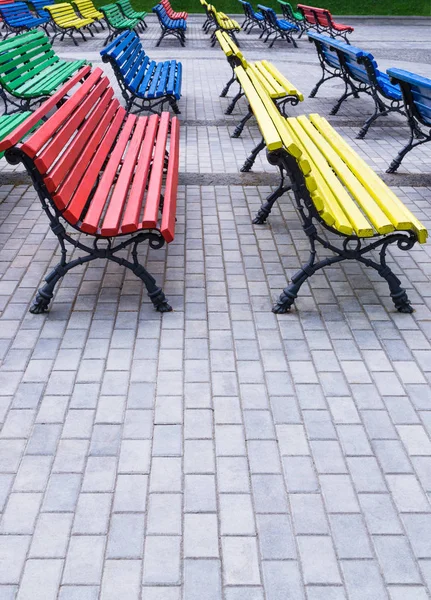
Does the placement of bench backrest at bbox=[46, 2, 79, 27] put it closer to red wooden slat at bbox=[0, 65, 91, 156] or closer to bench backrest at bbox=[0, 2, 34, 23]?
bench backrest at bbox=[0, 2, 34, 23]

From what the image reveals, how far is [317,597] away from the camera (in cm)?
195

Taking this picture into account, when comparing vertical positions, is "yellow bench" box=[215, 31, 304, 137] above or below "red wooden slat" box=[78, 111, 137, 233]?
above

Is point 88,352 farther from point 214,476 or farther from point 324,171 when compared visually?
point 324,171

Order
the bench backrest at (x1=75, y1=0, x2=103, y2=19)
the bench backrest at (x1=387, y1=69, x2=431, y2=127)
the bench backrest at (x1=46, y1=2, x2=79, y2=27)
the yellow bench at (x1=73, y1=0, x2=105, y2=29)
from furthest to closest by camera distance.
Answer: the bench backrest at (x1=75, y1=0, x2=103, y2=19) → the yellow bench at (x1=73, y1=0, x2=105, y2=29) → the bench backrest at (x1=46, y1=2, x2=79, y2=27) → the bench backrest at (x1=387, y1=69, x2=431, y2=127)

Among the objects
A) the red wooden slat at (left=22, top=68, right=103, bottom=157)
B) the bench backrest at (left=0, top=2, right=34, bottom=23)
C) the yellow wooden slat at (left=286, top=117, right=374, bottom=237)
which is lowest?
the bench backrest at (left=0, top=2, right=34, bottom=23)

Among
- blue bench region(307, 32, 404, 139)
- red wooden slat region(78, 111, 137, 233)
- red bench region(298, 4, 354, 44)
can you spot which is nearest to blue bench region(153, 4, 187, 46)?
red bench region(298, 4, 354, 44)

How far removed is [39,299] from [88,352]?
1.82 ft

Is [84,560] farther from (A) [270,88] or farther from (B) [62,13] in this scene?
(B) [62,13]

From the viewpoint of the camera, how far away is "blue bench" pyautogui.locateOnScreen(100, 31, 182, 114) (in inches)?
254

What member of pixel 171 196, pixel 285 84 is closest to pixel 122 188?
pixel 171 196

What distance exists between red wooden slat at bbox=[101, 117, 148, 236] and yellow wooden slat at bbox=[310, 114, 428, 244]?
148 centimetres

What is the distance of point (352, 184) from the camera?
3.65 m

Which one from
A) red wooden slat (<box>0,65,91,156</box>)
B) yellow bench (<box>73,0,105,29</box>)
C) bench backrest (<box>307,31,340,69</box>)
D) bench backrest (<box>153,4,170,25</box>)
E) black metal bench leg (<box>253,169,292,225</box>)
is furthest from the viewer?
yellow bench (<box>73,0,105,29</box>)

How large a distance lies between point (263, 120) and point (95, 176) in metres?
1.16
